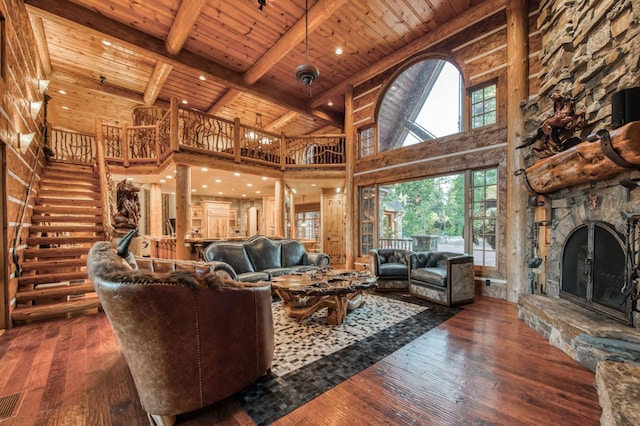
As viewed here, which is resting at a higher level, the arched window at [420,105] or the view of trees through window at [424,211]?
the arched window at [420,105]

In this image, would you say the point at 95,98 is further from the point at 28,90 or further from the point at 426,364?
the point at 426,364

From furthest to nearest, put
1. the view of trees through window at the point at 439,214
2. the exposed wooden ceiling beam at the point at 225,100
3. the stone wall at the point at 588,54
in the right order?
the exposed wooden ceiling beam at the point at 225,100 → the view of trees through window at the point at 439,214 → the stone wall at the point at 588,54

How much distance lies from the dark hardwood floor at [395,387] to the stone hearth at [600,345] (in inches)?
5.6

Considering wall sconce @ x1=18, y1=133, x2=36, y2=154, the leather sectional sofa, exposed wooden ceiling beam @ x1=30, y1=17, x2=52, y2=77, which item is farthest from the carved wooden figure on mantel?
exposed wooden ceiling beam @ x1=30, y1=17, x2=52, y2=77

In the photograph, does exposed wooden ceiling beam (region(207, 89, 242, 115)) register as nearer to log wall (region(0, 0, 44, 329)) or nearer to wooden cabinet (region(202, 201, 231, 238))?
wooden cabinet (region(202, 201, 231, 238))

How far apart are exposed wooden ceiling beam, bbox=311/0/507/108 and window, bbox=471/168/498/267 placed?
2.65 metres

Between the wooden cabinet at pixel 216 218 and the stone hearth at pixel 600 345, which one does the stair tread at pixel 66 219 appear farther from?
the stone hearth at pixel 600 345

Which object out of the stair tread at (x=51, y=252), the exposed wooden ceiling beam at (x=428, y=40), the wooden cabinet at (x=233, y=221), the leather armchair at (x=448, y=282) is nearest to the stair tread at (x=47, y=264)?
the stair tread at (x=51, y=252)

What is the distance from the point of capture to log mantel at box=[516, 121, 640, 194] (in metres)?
2.02

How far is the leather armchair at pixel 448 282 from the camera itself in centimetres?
377

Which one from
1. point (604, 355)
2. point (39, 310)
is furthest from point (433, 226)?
point (39, 310)

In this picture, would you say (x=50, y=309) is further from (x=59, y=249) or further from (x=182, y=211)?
(x=182, y=211)

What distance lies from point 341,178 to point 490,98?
371 centimetres

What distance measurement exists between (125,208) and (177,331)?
460 cm
